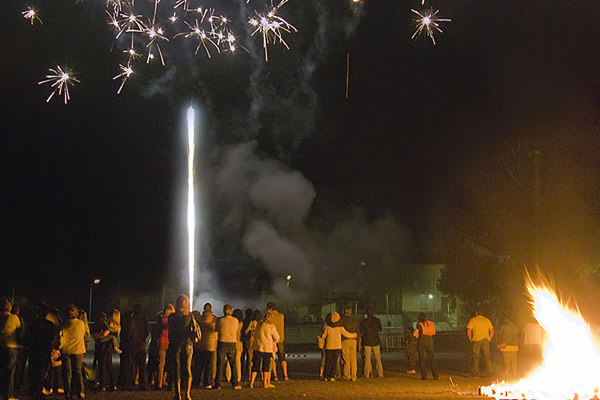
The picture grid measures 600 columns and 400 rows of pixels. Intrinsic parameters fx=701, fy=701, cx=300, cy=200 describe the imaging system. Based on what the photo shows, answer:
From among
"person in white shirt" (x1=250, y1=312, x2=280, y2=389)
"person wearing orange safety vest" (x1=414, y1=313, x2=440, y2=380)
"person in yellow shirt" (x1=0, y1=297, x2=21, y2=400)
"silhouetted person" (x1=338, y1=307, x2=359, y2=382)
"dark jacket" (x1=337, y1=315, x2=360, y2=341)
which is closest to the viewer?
"person in yellow shirt" (x1=0, y1=297, x2=21, y2=400)

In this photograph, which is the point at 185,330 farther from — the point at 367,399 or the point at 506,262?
the point at 506,262

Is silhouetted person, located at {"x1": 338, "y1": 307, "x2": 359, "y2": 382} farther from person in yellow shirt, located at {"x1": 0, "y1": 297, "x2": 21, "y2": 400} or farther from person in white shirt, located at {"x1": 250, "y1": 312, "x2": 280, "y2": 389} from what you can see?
person in yellow shirt, located at {"x1": 0, "y1": 297, "x2": 21, "y2": 400}

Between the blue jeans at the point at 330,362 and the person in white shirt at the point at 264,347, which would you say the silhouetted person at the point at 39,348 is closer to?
the person in white shirt at the point at 264,347

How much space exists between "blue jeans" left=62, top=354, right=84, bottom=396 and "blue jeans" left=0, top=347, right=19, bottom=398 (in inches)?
34.4

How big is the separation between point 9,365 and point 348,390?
252 inches

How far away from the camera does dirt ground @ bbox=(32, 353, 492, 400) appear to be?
512 inches

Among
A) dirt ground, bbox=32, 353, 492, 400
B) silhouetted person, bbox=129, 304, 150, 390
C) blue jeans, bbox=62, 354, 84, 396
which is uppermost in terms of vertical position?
silhouetted person, bbox=129, 304, 150, 390

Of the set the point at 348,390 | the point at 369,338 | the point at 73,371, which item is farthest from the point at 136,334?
the point at 369,338

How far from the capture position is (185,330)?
441 inches

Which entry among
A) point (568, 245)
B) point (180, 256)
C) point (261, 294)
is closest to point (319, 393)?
point (568, 245)

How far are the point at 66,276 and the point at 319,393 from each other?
121 ft

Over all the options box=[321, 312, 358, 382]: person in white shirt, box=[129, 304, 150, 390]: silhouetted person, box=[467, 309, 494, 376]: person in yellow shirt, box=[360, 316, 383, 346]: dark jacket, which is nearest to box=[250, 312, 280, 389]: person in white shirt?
box=[321, 312, 358, 382]: person in white shirt

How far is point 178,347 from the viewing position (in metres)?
11.2

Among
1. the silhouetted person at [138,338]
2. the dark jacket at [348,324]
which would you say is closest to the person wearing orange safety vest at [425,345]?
the dark jacket at [348,324]
